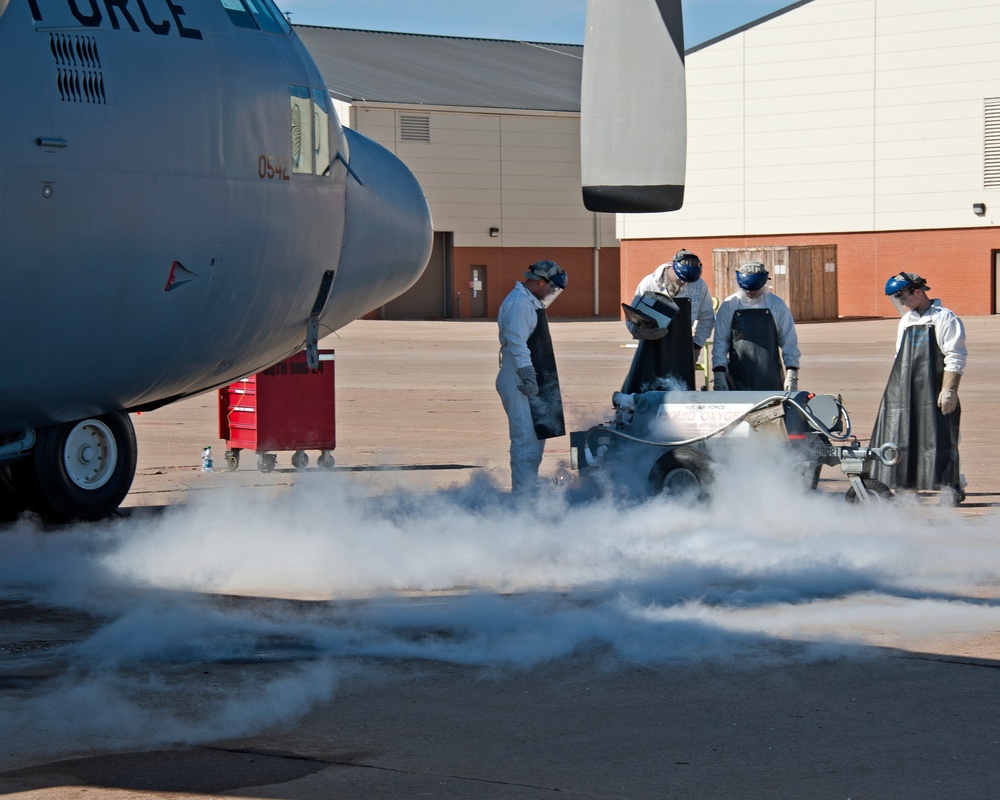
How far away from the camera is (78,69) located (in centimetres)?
677

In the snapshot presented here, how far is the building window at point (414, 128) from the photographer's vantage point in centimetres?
5228

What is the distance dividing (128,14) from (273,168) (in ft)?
4.23

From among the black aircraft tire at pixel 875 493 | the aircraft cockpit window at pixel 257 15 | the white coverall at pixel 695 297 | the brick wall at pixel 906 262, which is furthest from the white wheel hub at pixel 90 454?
the brick wall at pixel 906 262

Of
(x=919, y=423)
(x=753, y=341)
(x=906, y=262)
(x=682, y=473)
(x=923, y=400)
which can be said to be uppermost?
(x=906, y=262)

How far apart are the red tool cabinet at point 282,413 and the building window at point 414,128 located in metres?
38.7

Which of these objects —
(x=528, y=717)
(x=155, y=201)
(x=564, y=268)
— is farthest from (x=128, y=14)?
(x=564, y=268)

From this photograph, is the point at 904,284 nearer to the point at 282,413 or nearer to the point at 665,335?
the point at 665,335

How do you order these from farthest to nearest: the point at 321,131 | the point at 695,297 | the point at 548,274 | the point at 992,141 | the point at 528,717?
the point at 992,141
the point at 695,297
the point at 548,274
the point at 321,131
the point at 528,717

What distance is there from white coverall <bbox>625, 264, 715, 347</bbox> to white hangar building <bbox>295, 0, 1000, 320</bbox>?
106 feet

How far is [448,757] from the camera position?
17.7ft

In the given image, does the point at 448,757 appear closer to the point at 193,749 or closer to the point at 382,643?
the point at 193,749

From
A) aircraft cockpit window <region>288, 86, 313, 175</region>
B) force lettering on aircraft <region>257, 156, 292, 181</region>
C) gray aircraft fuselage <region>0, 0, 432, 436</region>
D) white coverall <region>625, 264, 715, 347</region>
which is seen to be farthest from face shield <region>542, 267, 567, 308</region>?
force lettering on aircraft <region>257, 156, 292, 181</region>

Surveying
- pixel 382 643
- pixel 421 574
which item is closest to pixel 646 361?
pixel 421 574

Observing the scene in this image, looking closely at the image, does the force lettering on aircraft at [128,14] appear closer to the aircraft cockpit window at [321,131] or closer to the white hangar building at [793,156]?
the aircraft cockpit window at [321,131]
